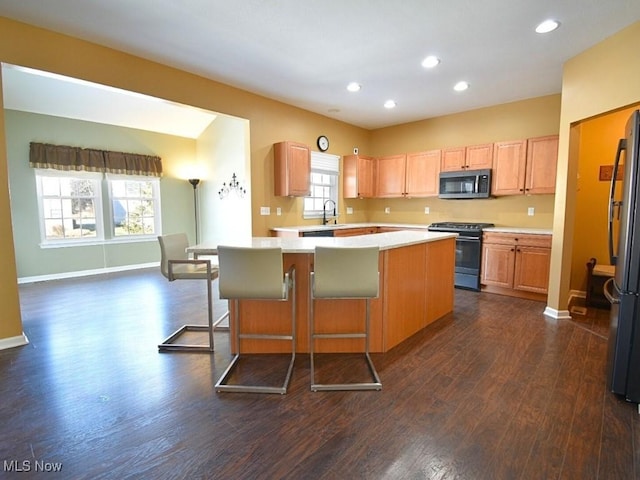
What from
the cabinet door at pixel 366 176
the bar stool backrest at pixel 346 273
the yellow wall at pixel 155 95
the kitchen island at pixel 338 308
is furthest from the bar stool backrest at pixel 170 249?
the cabinet door at pixel 366 176

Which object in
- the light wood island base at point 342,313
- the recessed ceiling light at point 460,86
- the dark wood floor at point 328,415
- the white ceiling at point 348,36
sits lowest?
the dark wood floor at point 328,415

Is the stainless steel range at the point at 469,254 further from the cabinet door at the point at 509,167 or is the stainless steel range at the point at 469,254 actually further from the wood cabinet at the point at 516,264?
the cabinet door at the point at 509,167

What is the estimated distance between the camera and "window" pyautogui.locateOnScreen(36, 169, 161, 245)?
5590 millimetres

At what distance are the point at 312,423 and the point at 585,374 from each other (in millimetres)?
2137

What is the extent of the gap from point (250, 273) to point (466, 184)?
4.18 meters

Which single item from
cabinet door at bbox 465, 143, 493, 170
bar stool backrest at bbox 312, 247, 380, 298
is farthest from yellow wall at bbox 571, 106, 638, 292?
bar stool backrest at bbox 312, 247, 380, 298

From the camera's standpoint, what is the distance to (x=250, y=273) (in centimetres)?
222

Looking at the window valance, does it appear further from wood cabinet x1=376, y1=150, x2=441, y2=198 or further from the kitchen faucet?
wood cabinet x1=376, y1=150, x2=441, y2=198

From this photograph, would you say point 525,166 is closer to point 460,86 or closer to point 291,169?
point 460,86

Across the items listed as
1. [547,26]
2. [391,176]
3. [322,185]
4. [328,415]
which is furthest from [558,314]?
[322,185]

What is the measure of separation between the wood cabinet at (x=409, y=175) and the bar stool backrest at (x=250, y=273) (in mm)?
4187

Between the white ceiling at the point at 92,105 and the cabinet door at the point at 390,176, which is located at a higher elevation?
the white ceiling at the point at 92,105

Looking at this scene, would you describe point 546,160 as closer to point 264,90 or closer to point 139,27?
point 264,90

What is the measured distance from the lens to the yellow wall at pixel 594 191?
4.16 m
